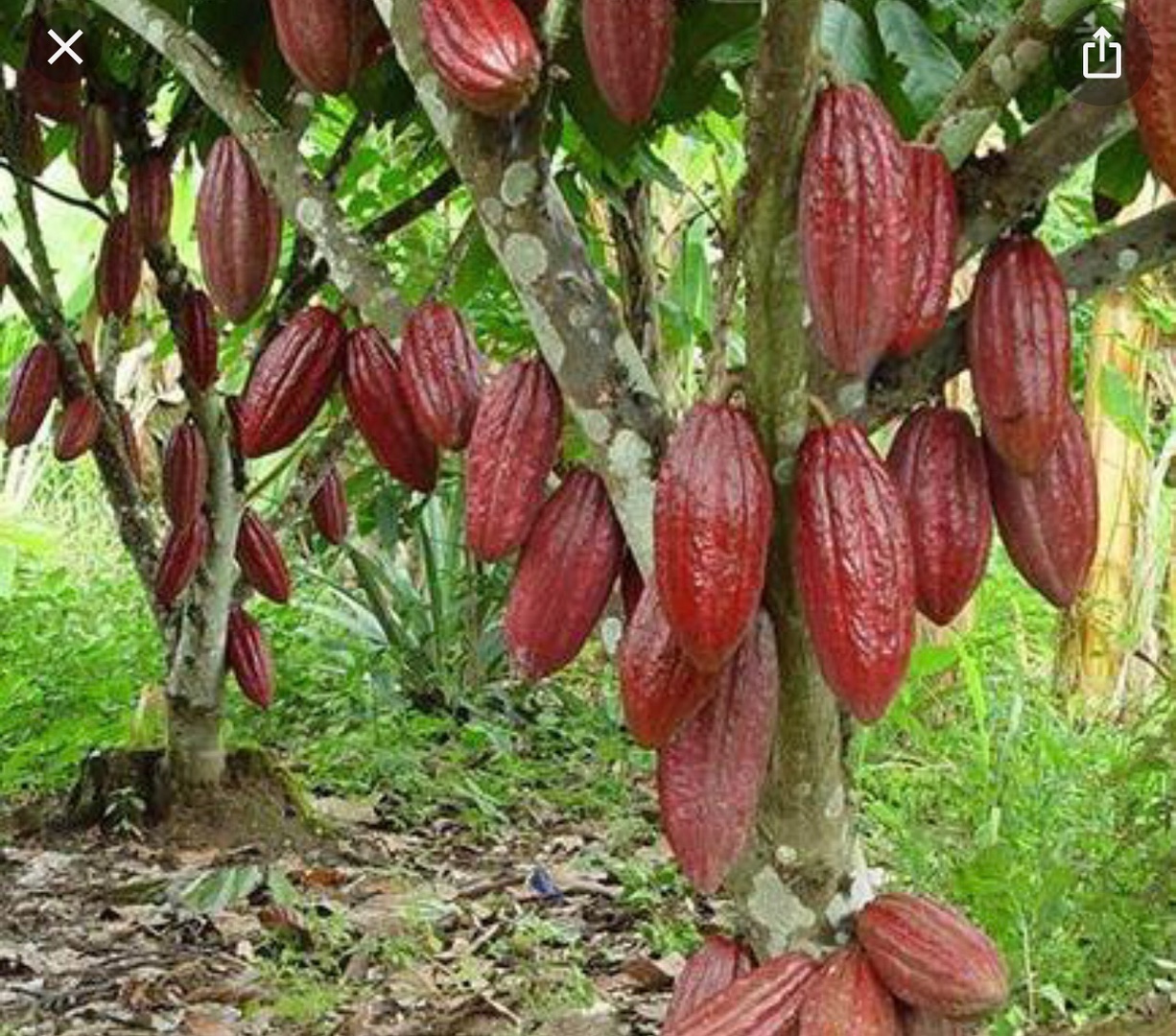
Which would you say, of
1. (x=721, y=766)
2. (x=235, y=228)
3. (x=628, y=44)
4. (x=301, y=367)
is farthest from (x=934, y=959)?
(x=235, y=228)

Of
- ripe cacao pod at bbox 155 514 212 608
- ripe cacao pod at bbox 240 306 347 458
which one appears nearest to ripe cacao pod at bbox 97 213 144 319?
ripe cacao pod at bbox 155 514 212 608

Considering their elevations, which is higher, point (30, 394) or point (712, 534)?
point (30, 394)

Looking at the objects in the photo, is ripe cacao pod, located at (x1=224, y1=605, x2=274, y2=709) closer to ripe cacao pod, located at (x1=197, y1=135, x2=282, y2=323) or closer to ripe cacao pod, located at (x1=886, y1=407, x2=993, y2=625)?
ripe cacao pod, located at (x1=197, y1=135, x2=282, y2=323)

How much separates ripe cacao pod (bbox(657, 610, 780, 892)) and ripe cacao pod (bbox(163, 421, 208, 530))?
1.74m

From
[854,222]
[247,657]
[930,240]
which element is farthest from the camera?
[247,657]

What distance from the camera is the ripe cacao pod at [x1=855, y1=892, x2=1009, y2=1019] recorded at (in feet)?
3.45

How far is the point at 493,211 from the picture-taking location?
45.7 inches

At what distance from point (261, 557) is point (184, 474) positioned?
0.84ft

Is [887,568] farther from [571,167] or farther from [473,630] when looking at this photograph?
[473,630]

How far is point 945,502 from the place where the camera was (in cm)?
106

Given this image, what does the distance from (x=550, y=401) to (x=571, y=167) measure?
1.36 m

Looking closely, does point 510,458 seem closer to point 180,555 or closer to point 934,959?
point 934,959

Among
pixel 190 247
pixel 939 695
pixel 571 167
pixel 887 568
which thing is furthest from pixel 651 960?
pixel 190 247

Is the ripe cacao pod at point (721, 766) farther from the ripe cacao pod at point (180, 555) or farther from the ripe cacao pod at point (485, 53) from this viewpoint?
the ripe cacao pod at point (180, 555)
